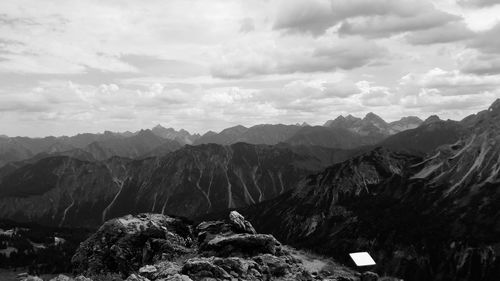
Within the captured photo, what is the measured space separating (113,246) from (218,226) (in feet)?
65.9

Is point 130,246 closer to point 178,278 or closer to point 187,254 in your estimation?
point 187,254

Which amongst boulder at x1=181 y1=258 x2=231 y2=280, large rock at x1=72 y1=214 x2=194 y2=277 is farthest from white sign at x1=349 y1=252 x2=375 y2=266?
large rock at x1=72 y1=214 x2=194 y2=277

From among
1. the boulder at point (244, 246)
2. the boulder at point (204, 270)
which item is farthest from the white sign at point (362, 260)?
the boulder at point (244, 246)

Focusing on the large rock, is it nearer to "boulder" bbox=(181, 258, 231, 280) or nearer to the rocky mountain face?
the rocky mountain face

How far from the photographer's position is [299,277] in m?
65.9

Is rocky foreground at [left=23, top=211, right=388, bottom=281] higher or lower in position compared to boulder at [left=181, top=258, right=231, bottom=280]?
lower

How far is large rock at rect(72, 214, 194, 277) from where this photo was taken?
88131 mm

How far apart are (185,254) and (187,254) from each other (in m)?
0.66

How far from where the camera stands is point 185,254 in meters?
85.9

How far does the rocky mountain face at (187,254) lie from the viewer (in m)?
→ 62.1

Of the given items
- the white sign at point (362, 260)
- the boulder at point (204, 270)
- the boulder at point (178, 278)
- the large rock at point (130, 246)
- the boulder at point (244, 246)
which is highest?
the white sign at point (362, 260)

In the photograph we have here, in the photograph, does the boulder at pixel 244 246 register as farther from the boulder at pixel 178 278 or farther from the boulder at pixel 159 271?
the boulder at pixel 178 278

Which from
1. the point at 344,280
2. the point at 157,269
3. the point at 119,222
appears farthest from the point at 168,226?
the point at 344,280

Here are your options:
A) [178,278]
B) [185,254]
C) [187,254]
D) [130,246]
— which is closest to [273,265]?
[178,278]
